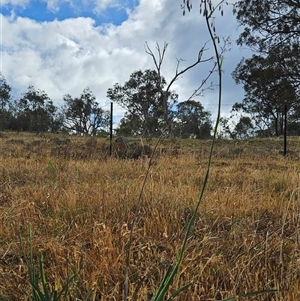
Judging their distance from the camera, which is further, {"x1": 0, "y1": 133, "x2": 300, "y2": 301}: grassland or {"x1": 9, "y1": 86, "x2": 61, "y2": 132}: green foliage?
{"x1": 9, "y1": 86, "x2": 61, "y2": 132}: green foliage

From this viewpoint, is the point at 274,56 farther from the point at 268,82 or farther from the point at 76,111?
the point at 76,111

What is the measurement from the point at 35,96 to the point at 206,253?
3534 centimetres

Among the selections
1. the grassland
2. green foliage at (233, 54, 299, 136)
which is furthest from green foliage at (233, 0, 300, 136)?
the grassland

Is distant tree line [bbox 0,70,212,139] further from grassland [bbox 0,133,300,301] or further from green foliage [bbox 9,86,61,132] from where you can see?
grassland [bbox 0,133,300,301]

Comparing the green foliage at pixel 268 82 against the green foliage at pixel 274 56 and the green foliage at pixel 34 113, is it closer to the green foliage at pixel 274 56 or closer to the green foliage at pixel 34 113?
the green foliage at pixel 274 56

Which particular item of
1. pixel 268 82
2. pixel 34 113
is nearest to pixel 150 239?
pixel 268 82

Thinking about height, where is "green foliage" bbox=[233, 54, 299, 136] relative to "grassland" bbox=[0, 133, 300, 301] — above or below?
above

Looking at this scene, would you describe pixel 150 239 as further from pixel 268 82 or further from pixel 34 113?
pixel 34 113

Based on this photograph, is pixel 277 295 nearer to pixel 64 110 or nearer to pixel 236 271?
pixel 236 271

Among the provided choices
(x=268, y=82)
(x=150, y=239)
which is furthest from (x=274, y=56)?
(x=150, y=239)

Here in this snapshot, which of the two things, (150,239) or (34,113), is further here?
(34,113)

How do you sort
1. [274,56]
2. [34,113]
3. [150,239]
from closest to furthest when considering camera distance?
[150,239] → [274,56] → [34,113]

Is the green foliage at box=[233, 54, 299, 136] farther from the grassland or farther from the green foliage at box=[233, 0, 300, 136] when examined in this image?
the grassland

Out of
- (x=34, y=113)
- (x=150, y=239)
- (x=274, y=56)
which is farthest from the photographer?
(x=34, y=113)
